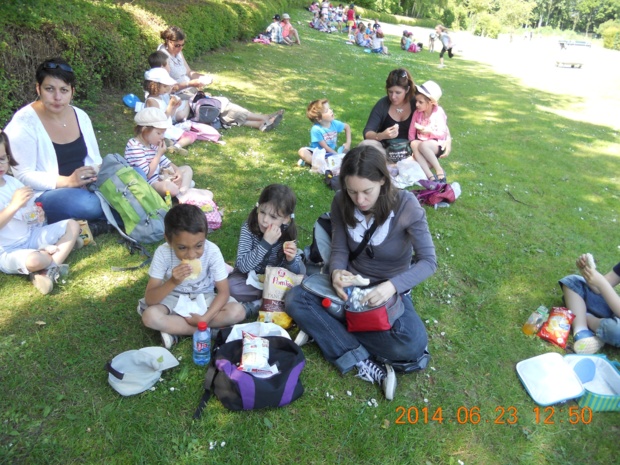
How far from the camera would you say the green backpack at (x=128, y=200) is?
159 inches

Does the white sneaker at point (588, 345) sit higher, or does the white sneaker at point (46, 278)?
the white sneaker at point (46, 278)

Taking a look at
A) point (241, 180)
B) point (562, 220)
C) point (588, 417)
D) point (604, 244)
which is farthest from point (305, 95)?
point (588, 417)

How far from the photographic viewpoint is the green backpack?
4031 millimetres

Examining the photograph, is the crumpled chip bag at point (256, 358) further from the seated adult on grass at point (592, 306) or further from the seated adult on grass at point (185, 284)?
the seated adult on grass at point (592, 306)

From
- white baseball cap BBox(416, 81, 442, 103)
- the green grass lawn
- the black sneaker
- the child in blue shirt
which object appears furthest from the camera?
the child in blue shirt

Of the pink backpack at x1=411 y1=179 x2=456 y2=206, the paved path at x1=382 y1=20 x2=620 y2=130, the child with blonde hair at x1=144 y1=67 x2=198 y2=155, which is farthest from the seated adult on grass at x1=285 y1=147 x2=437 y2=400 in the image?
the paved path at x1=382 y1=20 x2=620 y2=130

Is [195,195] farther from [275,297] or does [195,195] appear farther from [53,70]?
[275,297]

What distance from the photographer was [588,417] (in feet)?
9.87

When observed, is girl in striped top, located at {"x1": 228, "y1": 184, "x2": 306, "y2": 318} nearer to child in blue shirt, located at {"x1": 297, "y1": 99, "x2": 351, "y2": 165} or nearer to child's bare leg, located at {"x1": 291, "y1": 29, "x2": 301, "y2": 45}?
child in blue shirt, located at {"x1": 297, "y1": 99, "x2": 351, "y2": 165}

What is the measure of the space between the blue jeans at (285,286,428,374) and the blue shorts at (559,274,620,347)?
1682mm

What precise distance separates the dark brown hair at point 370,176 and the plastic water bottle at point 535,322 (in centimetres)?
182

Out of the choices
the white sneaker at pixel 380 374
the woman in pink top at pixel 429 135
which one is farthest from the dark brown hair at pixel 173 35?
the white sneaker at pixel 380 374

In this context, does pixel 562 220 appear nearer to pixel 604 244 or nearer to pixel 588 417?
pixel 604 244

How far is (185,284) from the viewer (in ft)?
10.4
